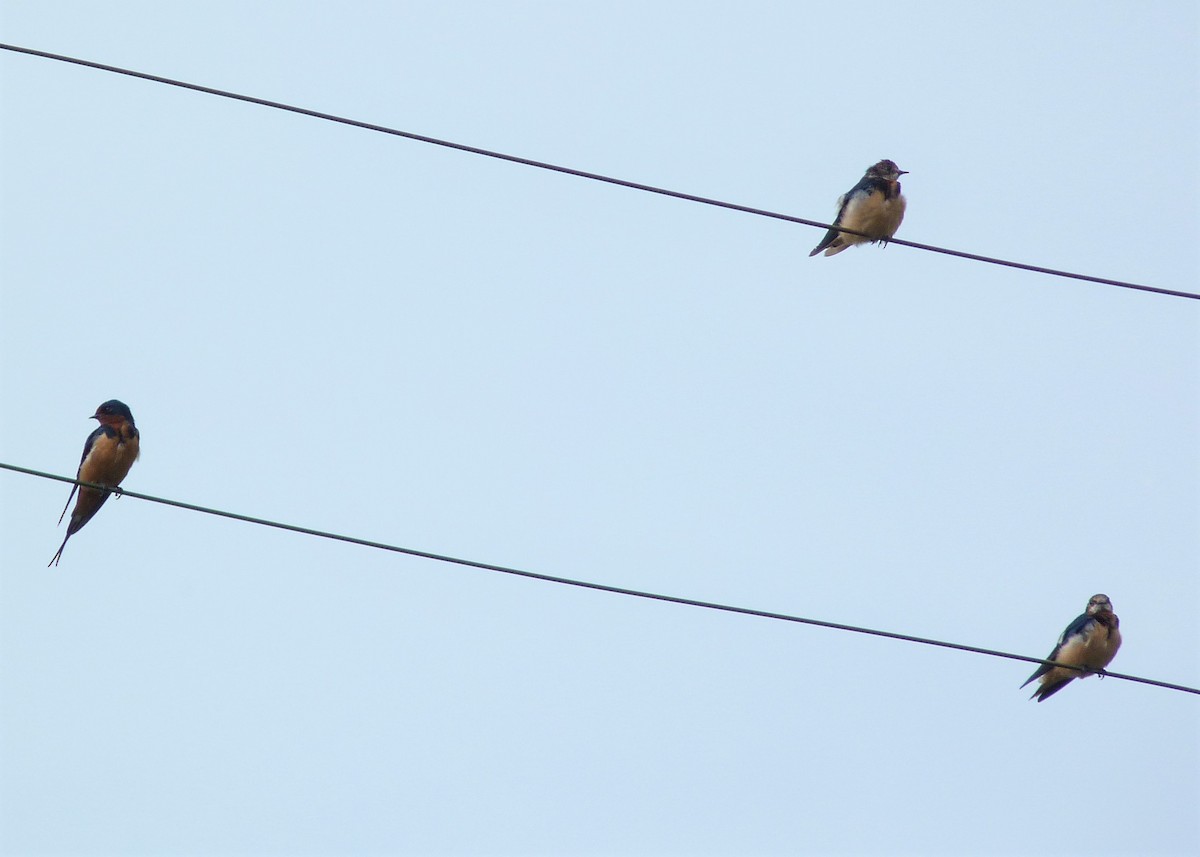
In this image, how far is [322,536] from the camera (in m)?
7.48

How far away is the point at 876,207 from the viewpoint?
38.5 feet

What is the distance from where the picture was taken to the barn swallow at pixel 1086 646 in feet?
38.1

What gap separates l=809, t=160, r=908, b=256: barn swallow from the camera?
462 inches

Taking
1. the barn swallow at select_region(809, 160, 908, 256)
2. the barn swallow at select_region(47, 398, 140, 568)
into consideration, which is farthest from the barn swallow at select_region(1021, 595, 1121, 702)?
the barn swallow at select_region(47, 398, 140, 568)

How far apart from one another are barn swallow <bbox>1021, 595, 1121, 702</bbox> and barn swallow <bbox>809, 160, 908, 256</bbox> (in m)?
2.71

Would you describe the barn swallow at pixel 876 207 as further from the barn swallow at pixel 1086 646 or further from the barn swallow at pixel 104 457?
the barn swallow at pixel 104 457

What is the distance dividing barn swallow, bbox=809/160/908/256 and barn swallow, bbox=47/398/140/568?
458 cm

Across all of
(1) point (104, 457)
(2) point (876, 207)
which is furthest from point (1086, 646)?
(1) point (104, 457)

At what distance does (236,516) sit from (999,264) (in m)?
3.56

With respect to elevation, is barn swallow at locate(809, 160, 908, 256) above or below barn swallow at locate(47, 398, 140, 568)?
above

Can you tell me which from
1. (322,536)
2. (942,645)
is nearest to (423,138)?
(322,536)

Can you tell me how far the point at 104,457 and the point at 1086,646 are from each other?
616 centimetres

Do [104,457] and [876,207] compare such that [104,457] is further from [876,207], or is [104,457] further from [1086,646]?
[1086,646]

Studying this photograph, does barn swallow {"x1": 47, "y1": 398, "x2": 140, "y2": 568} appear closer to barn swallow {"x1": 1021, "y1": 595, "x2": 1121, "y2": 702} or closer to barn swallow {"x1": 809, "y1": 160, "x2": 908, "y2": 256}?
barn swallow {"x1": 809, "y1": 160, "x2": 908, "y2": 256}
